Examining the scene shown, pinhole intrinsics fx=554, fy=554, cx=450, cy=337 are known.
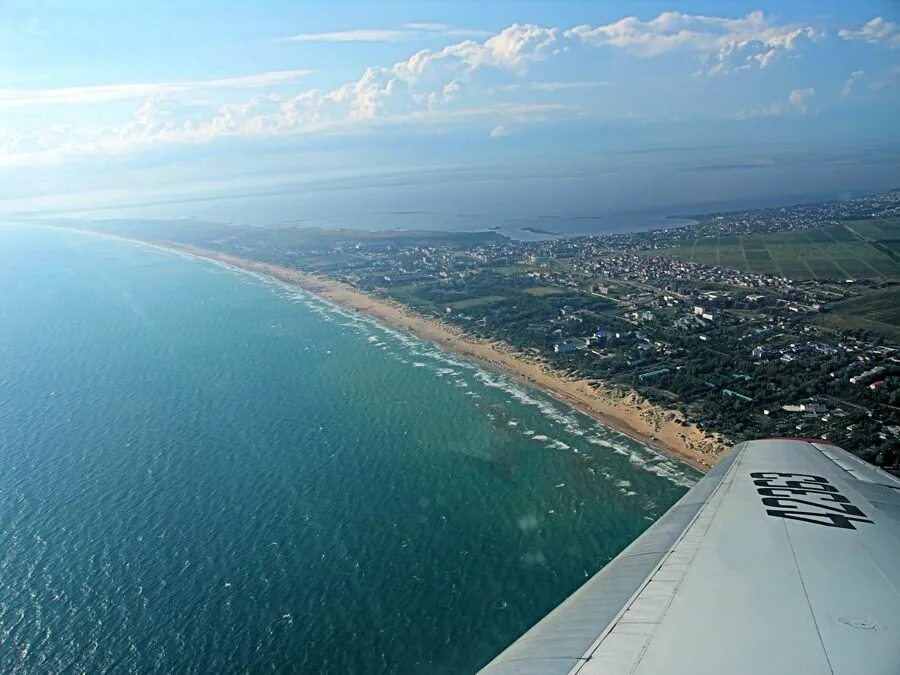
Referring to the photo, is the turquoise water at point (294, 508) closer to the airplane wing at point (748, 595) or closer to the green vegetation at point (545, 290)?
the airplane wing at point (748, 595)

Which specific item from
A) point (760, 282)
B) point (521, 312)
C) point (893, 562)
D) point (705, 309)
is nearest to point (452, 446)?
point (893, 562)

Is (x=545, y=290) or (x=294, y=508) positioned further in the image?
(x=545, y=290)

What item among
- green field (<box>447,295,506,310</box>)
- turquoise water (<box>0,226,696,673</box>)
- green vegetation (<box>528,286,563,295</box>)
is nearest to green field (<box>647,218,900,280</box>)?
green vegetation (<box>528,286,563,295</box>)

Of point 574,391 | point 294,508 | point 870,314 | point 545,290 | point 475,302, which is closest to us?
point 294,508

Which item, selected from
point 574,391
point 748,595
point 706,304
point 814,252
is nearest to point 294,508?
point 574,391

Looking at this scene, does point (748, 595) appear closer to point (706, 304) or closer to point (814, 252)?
point (706, 304)

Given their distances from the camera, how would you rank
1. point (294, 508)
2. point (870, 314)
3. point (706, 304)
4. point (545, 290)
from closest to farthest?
point (294, 508) → point (870, 314) → point (706, 304) → point (545, 290)

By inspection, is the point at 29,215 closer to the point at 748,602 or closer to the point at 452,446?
the point at 452,446

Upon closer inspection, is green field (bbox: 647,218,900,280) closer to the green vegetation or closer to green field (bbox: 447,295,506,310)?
the green vegetation

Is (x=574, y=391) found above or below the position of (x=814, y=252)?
below
